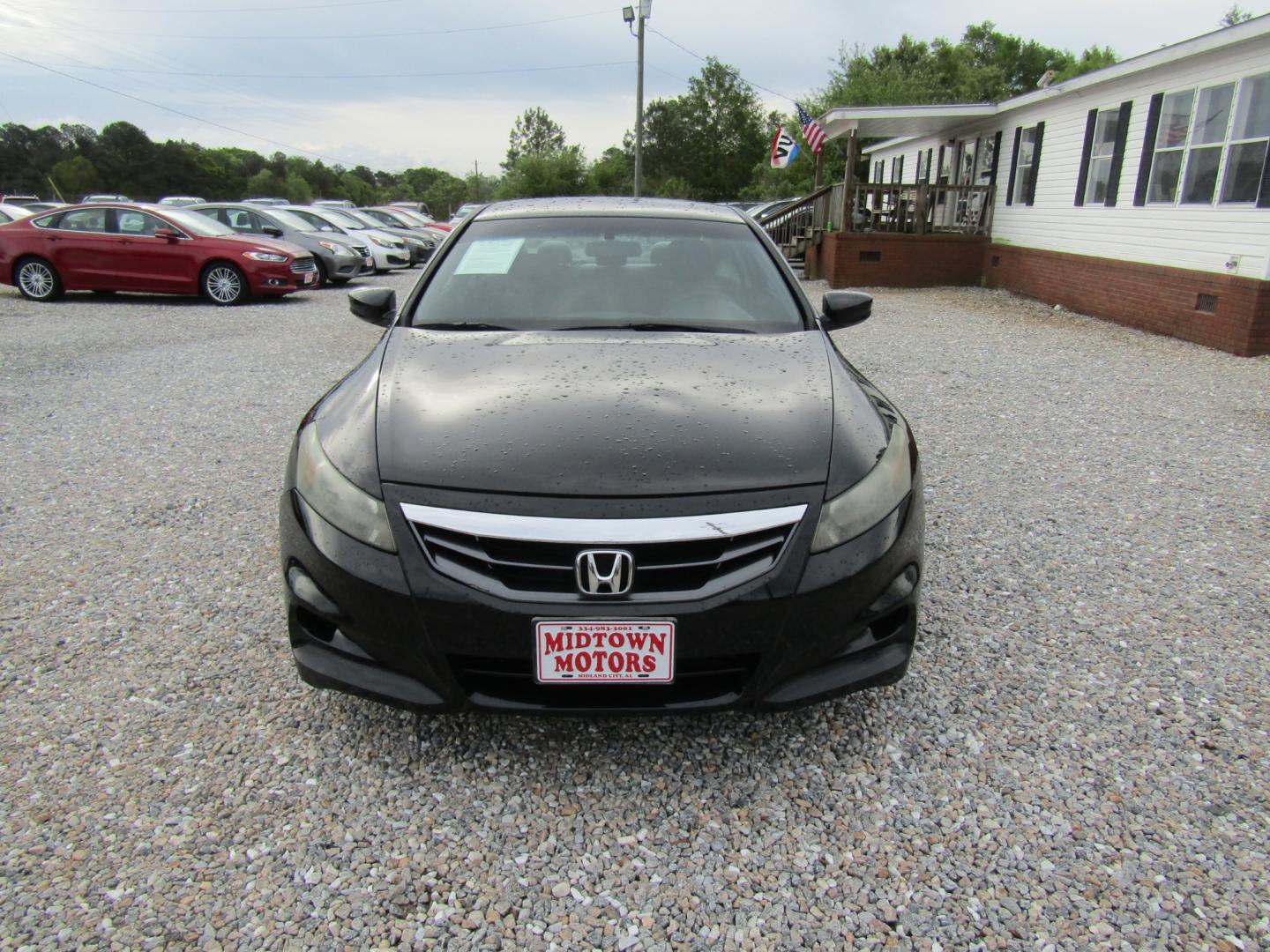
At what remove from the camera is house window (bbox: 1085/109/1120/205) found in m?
12.2

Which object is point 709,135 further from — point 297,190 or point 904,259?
point 904,259

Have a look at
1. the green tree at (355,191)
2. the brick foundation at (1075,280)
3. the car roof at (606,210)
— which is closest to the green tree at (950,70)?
the brick foundation at (1075,280)

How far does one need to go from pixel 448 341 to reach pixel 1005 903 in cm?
219

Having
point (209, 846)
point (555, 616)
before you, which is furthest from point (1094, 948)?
point (209, 846)

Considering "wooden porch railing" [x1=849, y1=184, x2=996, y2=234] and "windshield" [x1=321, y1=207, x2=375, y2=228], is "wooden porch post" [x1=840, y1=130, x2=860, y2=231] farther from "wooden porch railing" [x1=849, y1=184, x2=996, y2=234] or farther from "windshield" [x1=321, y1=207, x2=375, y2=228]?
"windshield" [x1=321, y1=207, x2=375, y2=228]

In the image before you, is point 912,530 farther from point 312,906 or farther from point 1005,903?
point 312,906

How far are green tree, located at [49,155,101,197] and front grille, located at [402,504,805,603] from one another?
85.5 meters

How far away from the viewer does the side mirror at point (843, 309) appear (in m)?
3.46

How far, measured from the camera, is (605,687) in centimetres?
205

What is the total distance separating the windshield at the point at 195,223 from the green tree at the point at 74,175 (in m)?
72.3

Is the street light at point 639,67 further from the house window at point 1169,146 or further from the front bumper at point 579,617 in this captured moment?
the front bumper at point 579,617

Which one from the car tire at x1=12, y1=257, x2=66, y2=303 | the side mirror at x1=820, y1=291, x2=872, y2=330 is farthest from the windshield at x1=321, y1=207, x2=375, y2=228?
the side mirror at x1=820, y1=291, x2=872, y2=330

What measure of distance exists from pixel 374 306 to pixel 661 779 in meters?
2.17

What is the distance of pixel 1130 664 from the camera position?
9.53 feet
